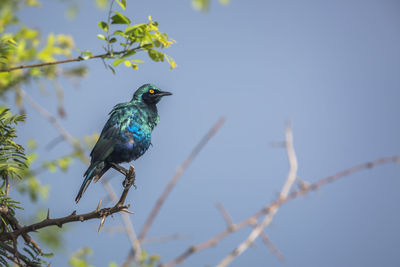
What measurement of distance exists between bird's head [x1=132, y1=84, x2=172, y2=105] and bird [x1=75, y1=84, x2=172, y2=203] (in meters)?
0.18

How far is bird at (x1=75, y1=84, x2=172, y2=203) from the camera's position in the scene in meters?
4.49

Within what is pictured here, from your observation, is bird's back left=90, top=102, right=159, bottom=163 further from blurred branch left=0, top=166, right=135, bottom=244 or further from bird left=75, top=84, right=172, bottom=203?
blurred branch left=0, top=166, right=135, bottom=244

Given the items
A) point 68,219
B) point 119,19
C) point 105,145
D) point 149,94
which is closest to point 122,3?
point 119,19

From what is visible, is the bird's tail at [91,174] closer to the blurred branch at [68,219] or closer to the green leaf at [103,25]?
the blurred branch at [68,219]

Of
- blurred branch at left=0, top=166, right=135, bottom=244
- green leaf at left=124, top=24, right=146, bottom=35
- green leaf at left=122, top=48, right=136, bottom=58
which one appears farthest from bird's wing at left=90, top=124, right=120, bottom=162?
green leaf at left=124, top=24, right=146, bottom=35

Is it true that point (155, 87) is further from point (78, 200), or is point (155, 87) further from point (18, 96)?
point (78, 200)

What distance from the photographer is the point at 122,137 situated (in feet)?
15.5

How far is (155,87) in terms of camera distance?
5.57 m

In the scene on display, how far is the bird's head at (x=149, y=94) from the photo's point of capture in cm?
547

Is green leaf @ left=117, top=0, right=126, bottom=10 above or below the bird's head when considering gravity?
below

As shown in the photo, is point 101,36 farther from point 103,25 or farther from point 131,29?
point 131,29

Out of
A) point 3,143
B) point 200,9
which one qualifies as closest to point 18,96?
point 3,143

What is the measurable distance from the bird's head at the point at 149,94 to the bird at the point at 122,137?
0.61 feet

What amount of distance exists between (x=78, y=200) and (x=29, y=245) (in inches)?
51.8
